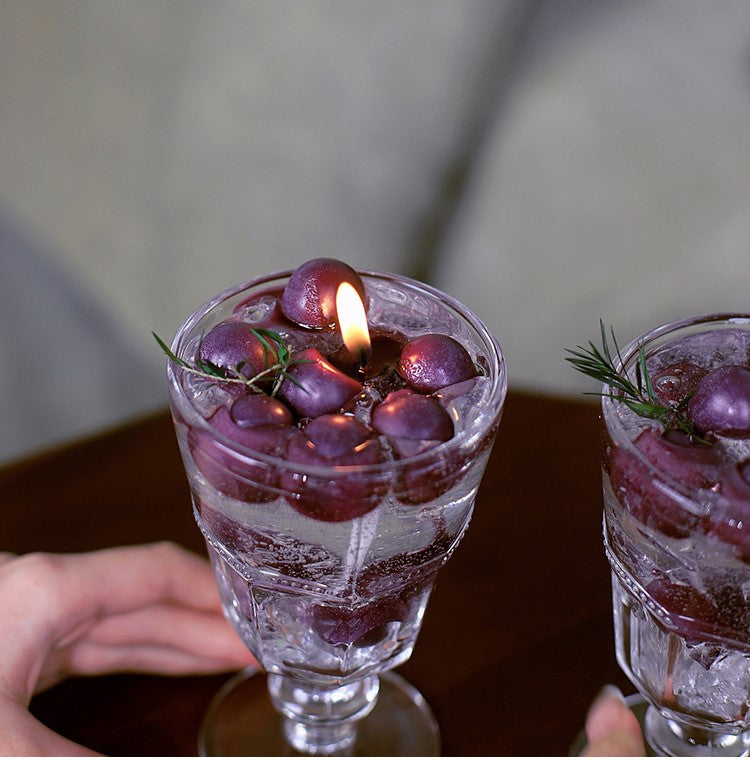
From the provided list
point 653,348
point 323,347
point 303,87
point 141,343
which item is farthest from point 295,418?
point 141,343

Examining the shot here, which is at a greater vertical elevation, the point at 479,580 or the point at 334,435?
the point at 334,435

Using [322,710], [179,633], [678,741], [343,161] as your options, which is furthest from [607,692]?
[343,161]

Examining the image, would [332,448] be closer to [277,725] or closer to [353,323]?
[353,323]

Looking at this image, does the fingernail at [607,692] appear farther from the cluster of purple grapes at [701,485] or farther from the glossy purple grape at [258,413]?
the glossy purple grape at [258,413]

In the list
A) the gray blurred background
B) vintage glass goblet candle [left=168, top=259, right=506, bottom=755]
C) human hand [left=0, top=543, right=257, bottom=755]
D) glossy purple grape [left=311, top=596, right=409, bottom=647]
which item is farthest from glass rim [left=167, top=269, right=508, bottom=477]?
the gray blurred background

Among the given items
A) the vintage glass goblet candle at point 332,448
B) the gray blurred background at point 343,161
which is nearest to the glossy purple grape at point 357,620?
the vintage glass goblet candle at point 332,448

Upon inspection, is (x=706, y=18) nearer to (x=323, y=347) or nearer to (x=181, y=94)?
(x=181, y=94)
